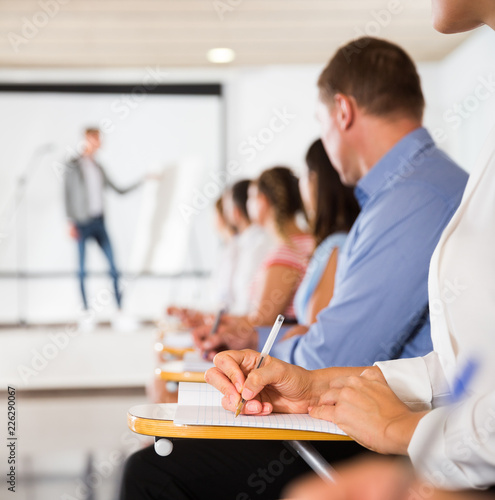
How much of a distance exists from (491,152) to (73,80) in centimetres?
656

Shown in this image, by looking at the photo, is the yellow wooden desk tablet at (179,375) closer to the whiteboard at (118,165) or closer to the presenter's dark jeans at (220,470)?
the presenter's dark jeans at (220,470)

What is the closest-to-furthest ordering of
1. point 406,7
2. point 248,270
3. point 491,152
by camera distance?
point 491,152
point 248,270
point 406,7

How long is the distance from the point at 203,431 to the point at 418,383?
0.39 m

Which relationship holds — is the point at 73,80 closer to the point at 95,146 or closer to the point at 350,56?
the point at 95,146

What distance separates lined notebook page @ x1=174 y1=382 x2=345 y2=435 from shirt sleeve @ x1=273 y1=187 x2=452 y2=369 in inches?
15.2

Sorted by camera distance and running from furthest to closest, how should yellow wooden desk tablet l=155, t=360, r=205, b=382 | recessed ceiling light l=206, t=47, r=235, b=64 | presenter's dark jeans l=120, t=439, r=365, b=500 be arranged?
1. recessed ceiling light l=206, t=47, r=235, b=64
2. yellow wooden desk tablet l=155, t=360, r=205, b=382
3. presenter's dark jeans l=120, t=439, r=365, b=500

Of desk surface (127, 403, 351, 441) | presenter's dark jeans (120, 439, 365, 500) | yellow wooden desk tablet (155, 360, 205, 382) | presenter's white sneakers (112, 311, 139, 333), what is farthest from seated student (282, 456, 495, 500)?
presenter's white sneakers (112, 311, 139, 333)

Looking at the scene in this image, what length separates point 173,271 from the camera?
717 cm

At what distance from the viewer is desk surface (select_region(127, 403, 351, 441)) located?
967mm

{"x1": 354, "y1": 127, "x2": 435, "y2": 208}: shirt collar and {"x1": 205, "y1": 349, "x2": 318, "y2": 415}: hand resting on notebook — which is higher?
{"x1": 354, "y1": 127, "x2": 435, "y2": 208}: shirt collar

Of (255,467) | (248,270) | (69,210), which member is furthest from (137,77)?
(255,467)

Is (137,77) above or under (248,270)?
above

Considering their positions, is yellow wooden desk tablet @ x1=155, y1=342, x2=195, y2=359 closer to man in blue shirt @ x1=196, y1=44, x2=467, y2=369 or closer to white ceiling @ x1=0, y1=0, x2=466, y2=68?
man in blue shirt @ x1=196, y1=44, x2=467, y2=369

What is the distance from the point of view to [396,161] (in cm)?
168
